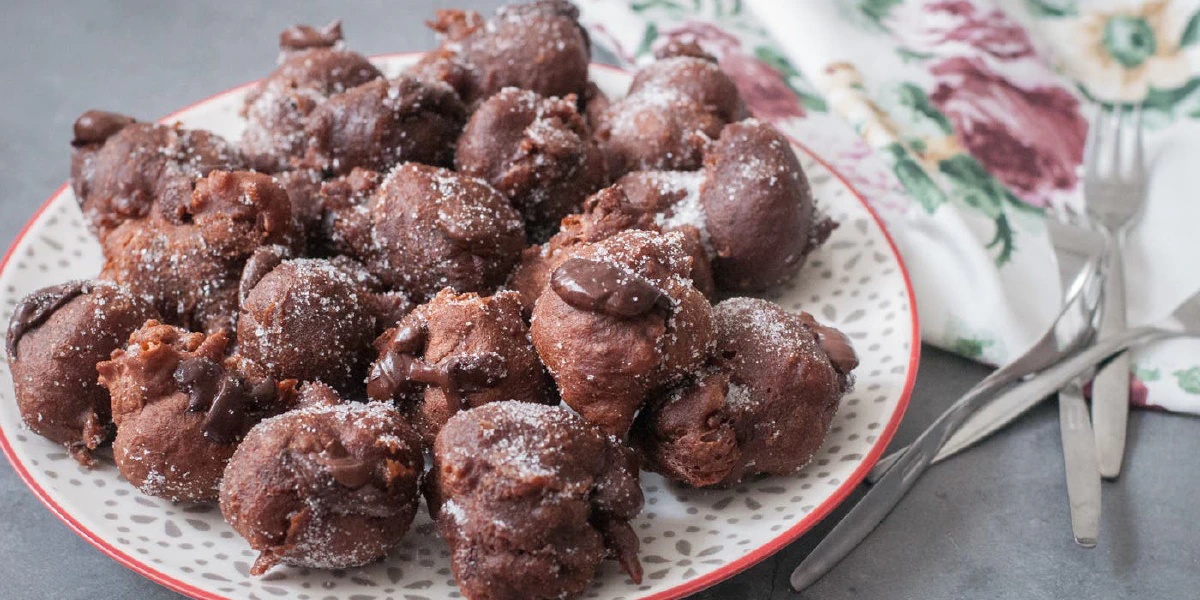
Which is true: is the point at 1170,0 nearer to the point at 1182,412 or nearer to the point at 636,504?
the point at 1182,412

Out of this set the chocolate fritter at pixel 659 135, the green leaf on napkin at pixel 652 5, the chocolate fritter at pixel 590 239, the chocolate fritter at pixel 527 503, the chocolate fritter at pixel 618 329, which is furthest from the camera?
the green leaf on napkin at pixel 652 5

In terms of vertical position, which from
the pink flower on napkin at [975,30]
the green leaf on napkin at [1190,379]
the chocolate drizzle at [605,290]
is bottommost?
the green leaf on napkin at [1190,379]

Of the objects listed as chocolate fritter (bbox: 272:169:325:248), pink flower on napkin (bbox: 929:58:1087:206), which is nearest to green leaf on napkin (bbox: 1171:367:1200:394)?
pink flower on napkin (bbox: 929:58:1087:206)

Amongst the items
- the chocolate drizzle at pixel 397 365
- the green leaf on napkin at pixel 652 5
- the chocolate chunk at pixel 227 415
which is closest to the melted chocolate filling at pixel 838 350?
the chocolate drizzle at pixel 397 365

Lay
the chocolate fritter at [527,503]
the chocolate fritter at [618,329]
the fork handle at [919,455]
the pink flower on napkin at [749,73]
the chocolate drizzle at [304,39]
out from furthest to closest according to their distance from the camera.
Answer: the pink flower on napkin at [749,73], the chocolate drizzle at [304,39], the fork handle at [919,455], the chocolate fritter at [618,329], the chocolate fritter at [527,503]

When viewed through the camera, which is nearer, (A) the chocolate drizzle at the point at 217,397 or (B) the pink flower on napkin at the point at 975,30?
(A) the chocolate drizzle at the point at 217,397

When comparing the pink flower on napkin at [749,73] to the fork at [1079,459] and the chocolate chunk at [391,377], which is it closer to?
the fork at [1079,459]

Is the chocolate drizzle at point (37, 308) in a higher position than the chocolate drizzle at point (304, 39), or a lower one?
lower
